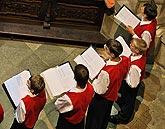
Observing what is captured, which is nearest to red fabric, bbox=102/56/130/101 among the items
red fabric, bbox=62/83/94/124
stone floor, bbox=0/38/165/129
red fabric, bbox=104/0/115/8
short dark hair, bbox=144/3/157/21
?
red fabric, bbox=62/83/94/124

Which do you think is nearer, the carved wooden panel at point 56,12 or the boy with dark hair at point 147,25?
the boy with dark hair at point 147,25

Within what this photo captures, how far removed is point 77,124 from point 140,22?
1.52 meters

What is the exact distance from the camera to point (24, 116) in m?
3.98

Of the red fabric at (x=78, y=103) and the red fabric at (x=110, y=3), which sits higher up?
the red fabric at (x=110, y=3)

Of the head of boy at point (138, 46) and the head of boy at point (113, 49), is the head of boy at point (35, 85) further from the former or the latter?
the head of boy at point (138, 46)

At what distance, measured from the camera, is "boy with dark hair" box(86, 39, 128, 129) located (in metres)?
4.21

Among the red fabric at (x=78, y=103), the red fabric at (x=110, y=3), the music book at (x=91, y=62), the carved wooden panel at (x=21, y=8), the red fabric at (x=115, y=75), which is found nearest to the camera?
the red fabric at (x=78, y=103)

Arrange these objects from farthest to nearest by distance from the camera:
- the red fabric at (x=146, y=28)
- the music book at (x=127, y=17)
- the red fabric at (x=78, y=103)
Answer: the music book at (x=127, y=17) → the red fabric at (x=146, y=28) → the red fabric at (x=78, y=103)

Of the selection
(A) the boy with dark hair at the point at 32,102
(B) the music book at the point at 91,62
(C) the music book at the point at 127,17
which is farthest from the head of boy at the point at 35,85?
(C) the music book at the point at 127,17

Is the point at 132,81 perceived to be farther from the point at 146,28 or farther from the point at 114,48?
the point at 146,28

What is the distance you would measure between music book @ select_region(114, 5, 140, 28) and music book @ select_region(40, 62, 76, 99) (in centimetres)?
107

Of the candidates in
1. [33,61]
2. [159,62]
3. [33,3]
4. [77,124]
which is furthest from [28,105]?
[159,62]

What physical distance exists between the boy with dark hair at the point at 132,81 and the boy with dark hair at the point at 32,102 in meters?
1.06

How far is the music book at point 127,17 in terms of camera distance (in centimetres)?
504
